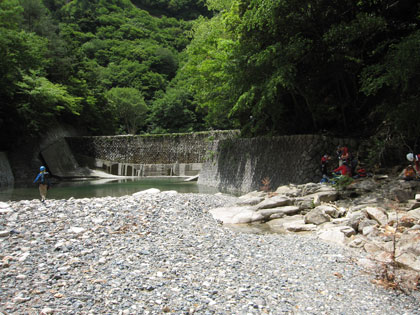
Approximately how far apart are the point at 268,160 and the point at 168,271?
980 cm

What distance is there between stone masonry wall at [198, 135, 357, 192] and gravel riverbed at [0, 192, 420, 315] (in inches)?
222

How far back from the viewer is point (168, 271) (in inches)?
158

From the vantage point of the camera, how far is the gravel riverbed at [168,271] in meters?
3.23

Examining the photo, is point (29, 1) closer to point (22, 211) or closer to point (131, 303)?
point (22, 211)

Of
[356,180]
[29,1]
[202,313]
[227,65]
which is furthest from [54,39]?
[202,313]

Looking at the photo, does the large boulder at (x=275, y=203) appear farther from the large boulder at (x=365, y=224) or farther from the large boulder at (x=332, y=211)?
the large boulder at (x=365, y=224)

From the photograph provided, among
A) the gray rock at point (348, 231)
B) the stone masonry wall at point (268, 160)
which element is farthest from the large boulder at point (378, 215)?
the stone masonry wall at point (268, 160)

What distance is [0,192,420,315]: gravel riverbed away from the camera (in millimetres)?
3227

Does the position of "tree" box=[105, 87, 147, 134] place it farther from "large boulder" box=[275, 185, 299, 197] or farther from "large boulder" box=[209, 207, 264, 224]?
"large boulder" box=[209, 207, 264, 224]

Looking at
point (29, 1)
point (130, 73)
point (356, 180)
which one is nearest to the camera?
point (356, 180)

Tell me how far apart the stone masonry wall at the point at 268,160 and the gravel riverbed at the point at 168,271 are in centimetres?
564

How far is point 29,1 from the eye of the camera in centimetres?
3628

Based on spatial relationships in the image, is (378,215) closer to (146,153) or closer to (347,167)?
(347,167)

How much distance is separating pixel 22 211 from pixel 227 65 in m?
8.37
